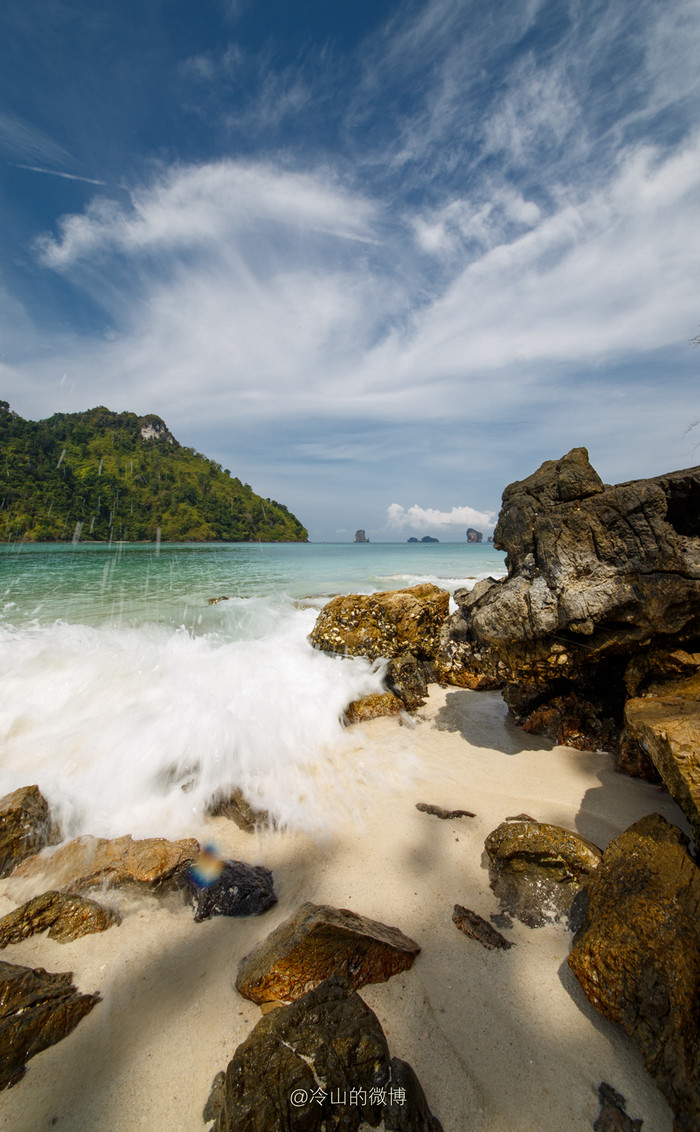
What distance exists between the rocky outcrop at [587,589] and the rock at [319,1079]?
10.7 feet

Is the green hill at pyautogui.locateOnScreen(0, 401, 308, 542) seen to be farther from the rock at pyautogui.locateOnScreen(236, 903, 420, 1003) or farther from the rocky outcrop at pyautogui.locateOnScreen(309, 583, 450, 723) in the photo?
the rock at pyautogui.locateOnScreen(236, 903, 420, 1003)

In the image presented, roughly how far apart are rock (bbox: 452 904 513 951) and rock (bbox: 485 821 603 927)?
21 cm

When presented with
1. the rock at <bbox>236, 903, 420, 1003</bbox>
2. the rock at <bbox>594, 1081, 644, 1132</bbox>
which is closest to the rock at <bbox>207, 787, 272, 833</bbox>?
the rock at <bbox>236, 903, 420, 1003</bbox>

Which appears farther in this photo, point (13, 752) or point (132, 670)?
point (132, 670)

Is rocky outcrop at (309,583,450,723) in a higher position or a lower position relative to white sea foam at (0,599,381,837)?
higher

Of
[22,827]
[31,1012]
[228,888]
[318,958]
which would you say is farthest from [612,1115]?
[22,827]

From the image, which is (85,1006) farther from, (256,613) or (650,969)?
(256,613)

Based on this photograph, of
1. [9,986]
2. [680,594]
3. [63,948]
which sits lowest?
[63,948]

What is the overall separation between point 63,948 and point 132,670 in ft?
15.6

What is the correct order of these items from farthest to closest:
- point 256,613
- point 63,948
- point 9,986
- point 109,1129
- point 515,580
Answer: point 256,613, point 515,580, point 63,948, point 9,986, point 109,1129

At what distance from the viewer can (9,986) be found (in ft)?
7.50

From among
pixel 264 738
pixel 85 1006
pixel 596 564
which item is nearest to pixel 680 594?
pixel 596 564

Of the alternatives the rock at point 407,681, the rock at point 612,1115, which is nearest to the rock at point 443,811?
the rock at point 612,1115

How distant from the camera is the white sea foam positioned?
428 cm
